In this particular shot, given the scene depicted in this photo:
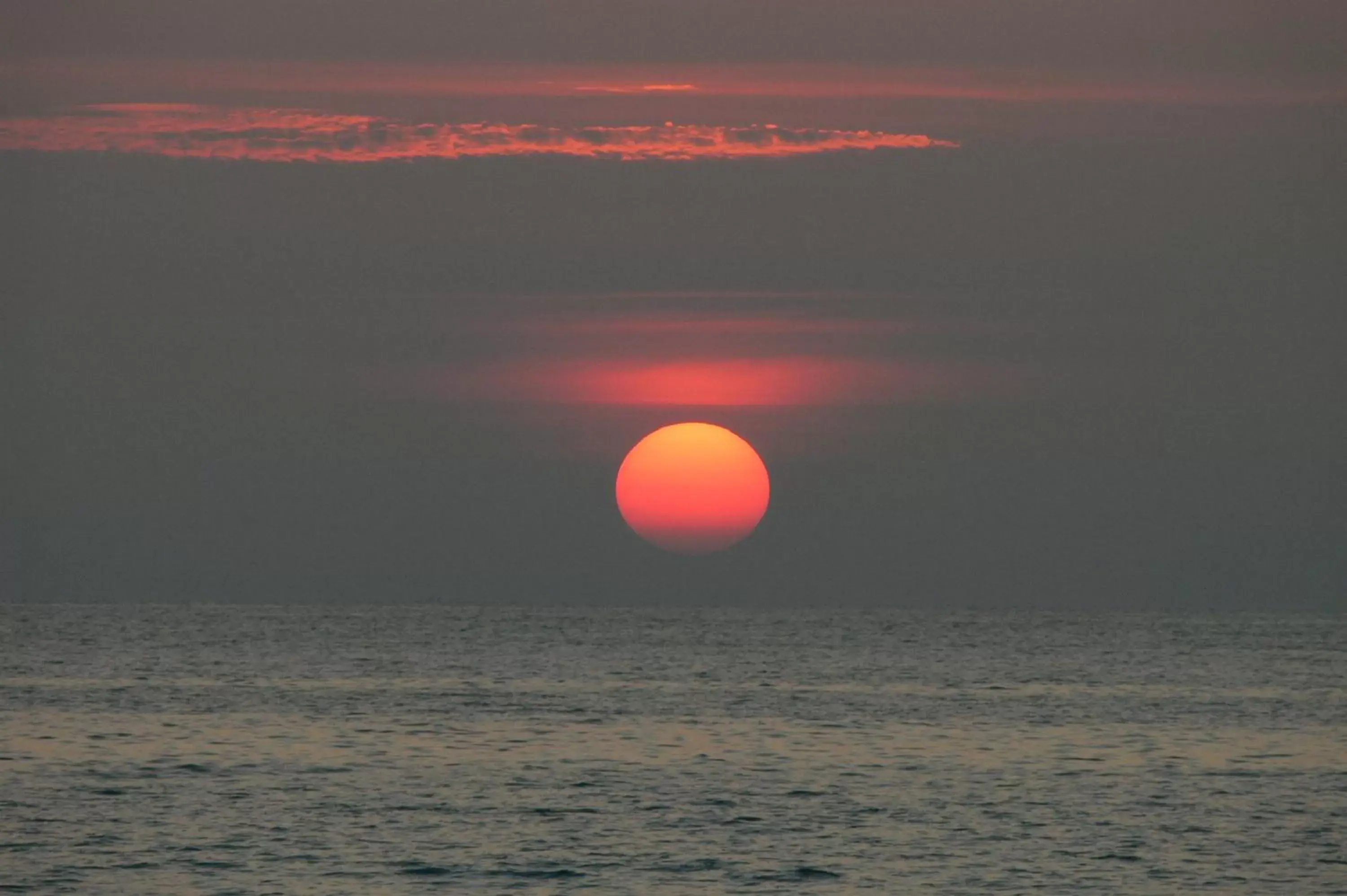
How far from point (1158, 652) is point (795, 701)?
86112 millimetres

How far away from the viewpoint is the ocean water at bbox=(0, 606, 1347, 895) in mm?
38875

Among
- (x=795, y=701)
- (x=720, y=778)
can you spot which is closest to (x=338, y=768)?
(x=720, y=778)

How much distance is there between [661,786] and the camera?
2042 inches

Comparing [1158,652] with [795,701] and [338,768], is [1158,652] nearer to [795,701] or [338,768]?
[795,701]

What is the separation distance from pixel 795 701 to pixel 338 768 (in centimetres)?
3431

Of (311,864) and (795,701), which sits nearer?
(311,864)

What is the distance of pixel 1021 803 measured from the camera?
49.5 metres

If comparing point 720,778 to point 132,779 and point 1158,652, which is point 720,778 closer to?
point 132,779

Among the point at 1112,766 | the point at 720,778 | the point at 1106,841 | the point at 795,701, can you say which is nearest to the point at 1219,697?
the point at 795,701

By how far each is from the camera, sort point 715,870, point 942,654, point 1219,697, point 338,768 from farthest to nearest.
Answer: point 942,654, point 1219,697, point 338,768, point 715,870

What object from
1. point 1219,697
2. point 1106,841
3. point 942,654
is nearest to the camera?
point 1106,841

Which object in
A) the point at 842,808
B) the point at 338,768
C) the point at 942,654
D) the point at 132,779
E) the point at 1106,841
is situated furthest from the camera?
the point at 942,654

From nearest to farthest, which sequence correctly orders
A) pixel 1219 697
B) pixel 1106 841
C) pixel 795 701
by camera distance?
1. pixel 1106 841
2. pixel 795 701
3. pixel 1219 697

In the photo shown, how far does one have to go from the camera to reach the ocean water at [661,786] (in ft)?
128
